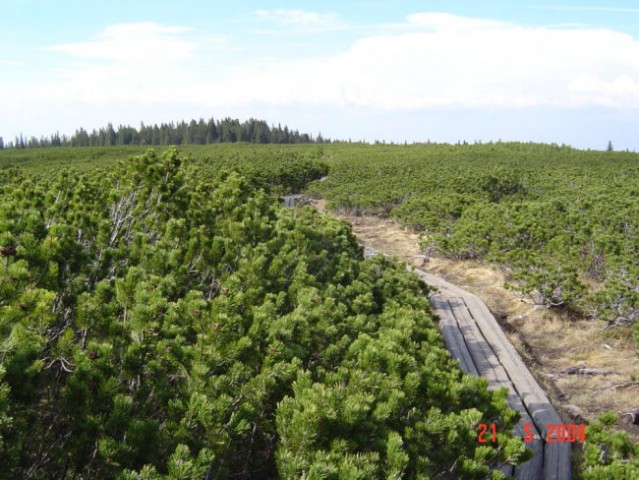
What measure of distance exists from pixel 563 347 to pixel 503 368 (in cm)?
347

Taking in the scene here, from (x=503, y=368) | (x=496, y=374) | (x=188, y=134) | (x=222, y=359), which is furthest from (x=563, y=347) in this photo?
(x=188, y=134)

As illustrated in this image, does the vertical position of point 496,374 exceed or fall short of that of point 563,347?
it exceeds it

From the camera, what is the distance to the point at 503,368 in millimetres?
8203

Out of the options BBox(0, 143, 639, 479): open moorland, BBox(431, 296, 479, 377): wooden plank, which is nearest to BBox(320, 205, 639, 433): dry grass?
BBox(0, 143, 639, 479): open moorland

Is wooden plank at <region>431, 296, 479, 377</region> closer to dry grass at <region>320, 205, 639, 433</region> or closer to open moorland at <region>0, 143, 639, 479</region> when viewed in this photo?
dry grass at <region>320, 205, 639, 433</region>

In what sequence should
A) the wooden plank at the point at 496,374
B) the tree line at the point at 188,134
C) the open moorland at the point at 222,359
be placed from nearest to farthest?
the open moorland at the point at 222,359
the wooden plank at the point at 496,374
the tree line at the point at 188,134

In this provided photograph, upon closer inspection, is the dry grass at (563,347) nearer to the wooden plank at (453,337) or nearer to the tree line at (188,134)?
the wooden plank at (453,337)

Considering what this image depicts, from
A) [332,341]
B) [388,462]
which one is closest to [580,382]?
[332,341]

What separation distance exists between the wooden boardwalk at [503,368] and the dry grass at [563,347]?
Answer: 0.45m

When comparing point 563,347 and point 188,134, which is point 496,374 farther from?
point 188,134

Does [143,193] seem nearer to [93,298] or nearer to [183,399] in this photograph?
[93,298]

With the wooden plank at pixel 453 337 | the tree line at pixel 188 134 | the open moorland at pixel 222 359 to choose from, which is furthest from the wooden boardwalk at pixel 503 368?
the tree line at pixel 188 134

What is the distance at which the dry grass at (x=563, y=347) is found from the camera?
320 inches

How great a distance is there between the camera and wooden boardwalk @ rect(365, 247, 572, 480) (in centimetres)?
575
